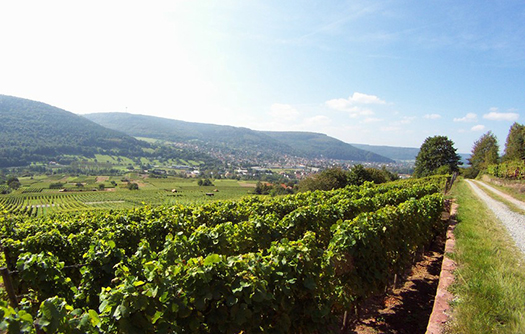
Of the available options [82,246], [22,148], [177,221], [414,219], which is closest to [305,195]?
[414,219]

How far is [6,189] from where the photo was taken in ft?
299

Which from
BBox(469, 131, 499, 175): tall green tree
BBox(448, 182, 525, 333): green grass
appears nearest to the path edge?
BBox(448, 182, 525, 333): green grass

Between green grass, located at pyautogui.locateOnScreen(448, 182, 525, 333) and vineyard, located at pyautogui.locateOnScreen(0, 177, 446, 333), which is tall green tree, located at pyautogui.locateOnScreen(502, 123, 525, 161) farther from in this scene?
vineyard, located at pyautogui.locateOnScreen(0, 177, 446, 333)

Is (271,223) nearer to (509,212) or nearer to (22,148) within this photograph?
(509,212)

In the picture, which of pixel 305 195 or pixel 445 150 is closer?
pixel 305 195

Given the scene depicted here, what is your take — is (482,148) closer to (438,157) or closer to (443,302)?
(438,157)

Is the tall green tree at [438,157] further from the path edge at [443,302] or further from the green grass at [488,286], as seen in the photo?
the path edge at [443,302]

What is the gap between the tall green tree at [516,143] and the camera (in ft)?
134

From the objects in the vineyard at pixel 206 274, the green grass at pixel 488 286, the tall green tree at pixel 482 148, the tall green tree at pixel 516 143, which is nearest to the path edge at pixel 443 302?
the green grass at pixel 488 286

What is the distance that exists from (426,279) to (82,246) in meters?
9.28

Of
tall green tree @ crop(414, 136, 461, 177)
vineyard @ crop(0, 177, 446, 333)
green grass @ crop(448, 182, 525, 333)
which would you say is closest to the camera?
vineyard @ crop(0, 177, 446, 333)

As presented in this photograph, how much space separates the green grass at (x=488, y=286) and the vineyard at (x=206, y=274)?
136 cm

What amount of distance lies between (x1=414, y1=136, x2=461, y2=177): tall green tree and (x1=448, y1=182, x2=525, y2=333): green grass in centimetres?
5420

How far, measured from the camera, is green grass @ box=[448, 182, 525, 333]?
145 inches
